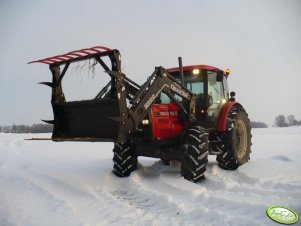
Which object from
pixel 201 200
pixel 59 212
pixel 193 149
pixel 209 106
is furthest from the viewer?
pixel 209 106

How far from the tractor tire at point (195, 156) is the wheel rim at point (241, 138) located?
188 centimetres

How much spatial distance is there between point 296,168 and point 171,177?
2503mm

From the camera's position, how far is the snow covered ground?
11.8 ft

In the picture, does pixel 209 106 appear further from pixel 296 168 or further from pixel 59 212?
pixel 59 212

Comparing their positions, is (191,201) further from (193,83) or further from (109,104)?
(193,83)

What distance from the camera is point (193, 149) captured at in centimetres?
539

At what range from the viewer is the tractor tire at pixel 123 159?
625cm

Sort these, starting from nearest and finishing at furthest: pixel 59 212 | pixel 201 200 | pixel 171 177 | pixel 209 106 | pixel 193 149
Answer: pixel 59 212 → pixel 201 200 → pixel 193 149 → pixel 171 177 → pixel 209 106

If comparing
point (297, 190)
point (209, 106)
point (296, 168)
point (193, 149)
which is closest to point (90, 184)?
point (193, 149)
